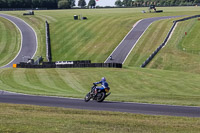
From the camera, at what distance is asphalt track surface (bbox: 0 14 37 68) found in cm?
7988

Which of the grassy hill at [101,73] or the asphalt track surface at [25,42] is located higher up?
the grassy hill at [101,73]

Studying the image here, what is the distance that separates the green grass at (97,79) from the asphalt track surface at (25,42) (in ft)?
79.0

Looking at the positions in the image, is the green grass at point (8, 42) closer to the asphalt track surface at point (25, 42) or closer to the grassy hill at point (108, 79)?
the asphalt track surface at point (25, 42)

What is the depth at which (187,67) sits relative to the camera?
2623 inches

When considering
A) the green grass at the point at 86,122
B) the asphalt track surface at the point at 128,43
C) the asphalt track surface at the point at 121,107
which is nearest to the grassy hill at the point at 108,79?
the green grass at the point at 86,122

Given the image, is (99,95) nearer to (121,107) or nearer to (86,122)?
(121,107)

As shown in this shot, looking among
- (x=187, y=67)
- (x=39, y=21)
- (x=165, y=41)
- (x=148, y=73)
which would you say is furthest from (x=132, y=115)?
(x=39, y=21)

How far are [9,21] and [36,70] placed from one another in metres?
62.6

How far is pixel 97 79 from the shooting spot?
48.9 meters

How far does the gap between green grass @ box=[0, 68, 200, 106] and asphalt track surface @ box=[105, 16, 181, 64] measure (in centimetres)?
1800

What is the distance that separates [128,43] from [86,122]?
6554cm

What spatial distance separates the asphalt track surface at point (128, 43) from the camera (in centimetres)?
7431

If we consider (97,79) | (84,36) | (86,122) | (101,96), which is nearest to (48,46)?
(84,36)

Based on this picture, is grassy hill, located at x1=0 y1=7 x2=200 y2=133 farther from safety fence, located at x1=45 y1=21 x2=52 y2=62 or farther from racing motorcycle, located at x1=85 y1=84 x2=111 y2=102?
racing motorcycle, located at x1=85 y1=84 x2=111 y2=102
